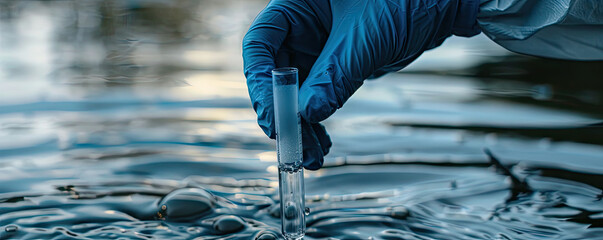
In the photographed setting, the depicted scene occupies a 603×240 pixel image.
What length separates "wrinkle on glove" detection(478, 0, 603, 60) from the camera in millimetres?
1464

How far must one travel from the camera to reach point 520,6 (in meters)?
1.51

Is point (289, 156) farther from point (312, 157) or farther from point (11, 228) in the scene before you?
point (11, 228)

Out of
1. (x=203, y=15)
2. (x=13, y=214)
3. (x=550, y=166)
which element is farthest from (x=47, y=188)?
(x=203, y=15)

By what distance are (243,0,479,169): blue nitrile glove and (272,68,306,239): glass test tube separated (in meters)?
0.11

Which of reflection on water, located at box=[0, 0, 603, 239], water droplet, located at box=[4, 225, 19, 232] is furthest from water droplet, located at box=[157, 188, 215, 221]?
water droplet, located at box=[4, 225, 19, 232]

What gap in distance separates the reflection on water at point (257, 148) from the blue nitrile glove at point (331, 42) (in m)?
0.38

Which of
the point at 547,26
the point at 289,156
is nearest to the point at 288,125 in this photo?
the point at 289,156

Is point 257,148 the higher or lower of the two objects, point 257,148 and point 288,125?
the lower

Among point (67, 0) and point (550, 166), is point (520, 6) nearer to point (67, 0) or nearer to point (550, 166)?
point (550, 166)

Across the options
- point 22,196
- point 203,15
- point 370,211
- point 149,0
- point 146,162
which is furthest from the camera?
point 149,0

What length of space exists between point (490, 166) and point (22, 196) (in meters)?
1.55

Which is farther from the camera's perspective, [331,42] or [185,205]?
[185,205]

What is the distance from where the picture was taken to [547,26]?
1.50 m

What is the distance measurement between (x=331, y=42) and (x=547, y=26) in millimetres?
575
